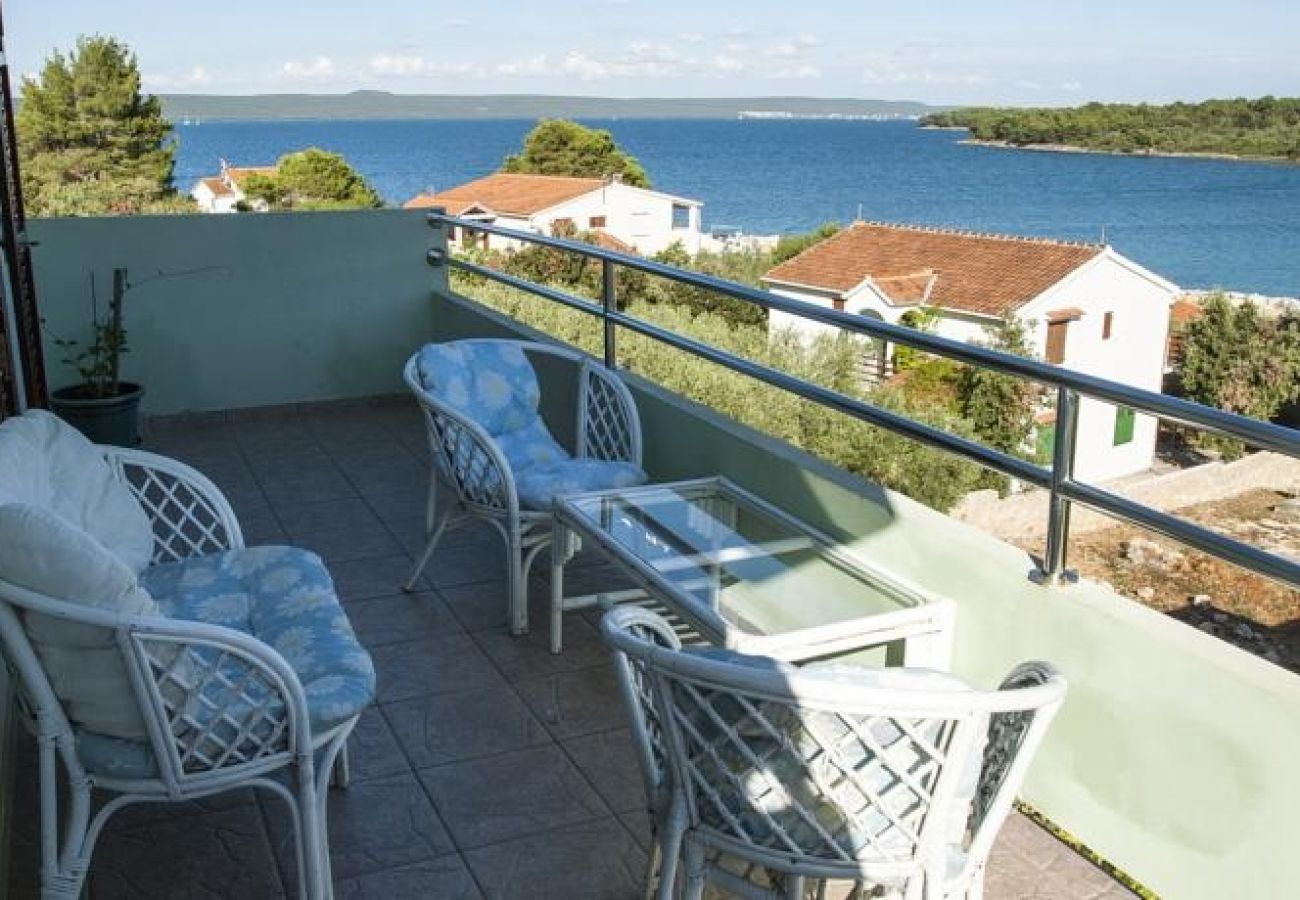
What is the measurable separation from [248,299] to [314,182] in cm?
3309

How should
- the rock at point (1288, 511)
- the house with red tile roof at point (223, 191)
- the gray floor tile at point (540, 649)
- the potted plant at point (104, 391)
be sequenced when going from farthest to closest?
1. the house with red tile roof at point (223, 191)
2. the rock at point (1288, 511)
3. the potted plant at point (104, 391)
4. the gray floor tile at point (540, 649)

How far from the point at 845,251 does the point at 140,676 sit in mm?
34050

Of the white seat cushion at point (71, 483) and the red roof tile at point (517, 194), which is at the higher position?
the white seat cushion at point (71, 483)

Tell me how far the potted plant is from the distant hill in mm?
71038

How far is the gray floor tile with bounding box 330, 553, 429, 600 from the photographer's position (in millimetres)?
3700

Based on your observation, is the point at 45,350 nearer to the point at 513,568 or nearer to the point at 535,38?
the point at 513,568

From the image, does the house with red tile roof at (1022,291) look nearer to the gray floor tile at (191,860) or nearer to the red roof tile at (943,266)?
the red roof tile at (943,266)

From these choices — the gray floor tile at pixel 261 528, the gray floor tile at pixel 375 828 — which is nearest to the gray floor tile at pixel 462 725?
the gray floor tile at pixel 375 828

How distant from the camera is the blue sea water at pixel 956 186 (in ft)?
175

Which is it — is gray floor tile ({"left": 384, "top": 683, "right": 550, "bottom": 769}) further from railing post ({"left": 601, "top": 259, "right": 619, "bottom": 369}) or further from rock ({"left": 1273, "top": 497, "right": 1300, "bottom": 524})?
rock ({"left": 1273, "top": 497, "right": 1300, "bottom": 524})

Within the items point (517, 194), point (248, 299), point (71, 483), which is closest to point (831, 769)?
point (71, 483)

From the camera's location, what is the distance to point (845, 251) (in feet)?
114

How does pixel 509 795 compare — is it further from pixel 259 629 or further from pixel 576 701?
pixel 259 629

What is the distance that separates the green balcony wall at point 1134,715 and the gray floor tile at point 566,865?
0.83m
